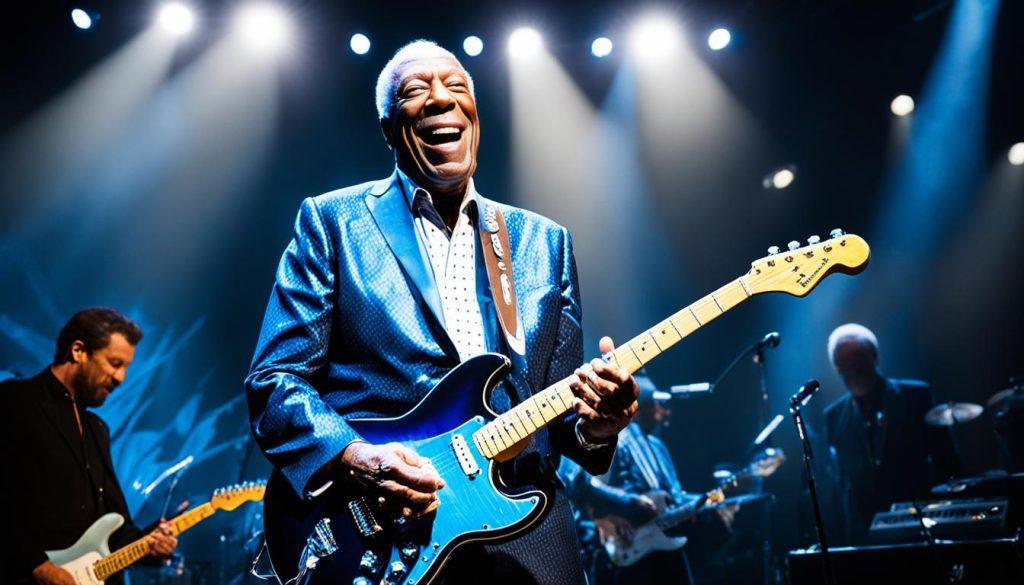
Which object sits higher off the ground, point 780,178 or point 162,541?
point 780,178

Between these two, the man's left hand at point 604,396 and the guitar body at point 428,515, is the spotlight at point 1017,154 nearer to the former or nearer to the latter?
the man's left hand at point 604,396

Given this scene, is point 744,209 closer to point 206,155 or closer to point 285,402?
point 206,155

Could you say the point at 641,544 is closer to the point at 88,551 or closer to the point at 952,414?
the point at 952,414

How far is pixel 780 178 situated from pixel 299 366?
943 cm

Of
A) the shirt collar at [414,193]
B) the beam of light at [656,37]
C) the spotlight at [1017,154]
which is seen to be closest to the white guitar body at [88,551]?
the shirt collar at [414,193]

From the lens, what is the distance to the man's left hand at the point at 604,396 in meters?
2.07

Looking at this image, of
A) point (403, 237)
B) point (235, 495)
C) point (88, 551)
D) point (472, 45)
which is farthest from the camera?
point (472, 45)

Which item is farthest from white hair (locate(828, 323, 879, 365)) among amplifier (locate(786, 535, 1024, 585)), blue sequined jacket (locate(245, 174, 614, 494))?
blue sequined jacket (locate(245, 174, 614, 494))

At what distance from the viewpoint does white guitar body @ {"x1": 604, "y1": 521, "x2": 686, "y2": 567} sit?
7551mm

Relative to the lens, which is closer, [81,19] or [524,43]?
[81,19]

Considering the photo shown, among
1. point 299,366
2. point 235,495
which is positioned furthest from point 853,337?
point 299,366

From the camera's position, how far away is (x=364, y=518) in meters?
1.95

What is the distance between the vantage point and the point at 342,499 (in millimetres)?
1981

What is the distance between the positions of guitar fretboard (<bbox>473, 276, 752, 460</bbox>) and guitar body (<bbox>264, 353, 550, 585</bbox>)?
→ 0.15ft
